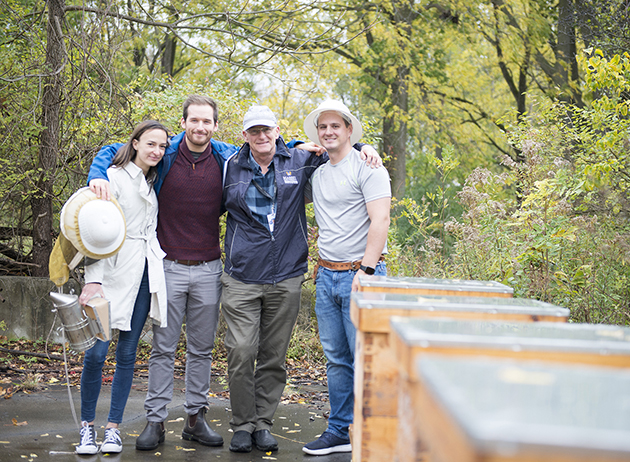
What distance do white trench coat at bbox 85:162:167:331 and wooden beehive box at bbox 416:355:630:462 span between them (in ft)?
9.61

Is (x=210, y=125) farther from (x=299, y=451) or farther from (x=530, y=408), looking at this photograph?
(x=530, y=408)

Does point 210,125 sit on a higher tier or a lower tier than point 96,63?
lower

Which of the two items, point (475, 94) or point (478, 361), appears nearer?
point (478, 361)

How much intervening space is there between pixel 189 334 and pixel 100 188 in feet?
3.98

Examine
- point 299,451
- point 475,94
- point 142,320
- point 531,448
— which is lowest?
point 299,451

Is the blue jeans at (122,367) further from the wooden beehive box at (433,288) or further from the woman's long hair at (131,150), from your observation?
the wooden beehive box at (433,288)

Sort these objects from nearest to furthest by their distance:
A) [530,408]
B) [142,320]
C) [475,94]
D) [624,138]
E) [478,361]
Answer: [530,408]
[478,361]
[142,320]
[624,138]
[475,94]

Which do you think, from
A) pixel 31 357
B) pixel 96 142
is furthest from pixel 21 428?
pixel 96 142

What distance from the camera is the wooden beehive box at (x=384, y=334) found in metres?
2.15

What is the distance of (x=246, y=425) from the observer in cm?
411

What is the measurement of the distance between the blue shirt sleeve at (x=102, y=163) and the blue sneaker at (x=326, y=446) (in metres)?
Result: 2.19

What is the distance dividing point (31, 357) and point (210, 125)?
3.85m

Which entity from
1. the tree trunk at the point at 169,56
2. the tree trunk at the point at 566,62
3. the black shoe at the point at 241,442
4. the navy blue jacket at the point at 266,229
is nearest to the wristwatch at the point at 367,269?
the navy blue jacket at the point at 266,229

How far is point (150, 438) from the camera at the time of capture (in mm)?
3969
